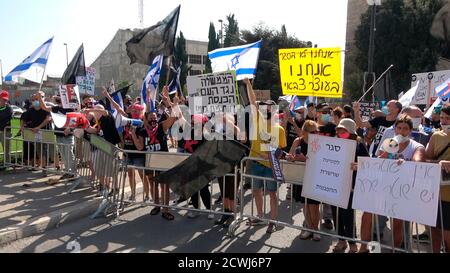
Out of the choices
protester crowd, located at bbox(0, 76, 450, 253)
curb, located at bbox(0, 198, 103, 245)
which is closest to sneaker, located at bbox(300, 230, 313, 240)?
protester crowd, located at bbox(0, 76, 450, 253)

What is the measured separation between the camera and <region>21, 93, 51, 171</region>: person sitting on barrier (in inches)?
379

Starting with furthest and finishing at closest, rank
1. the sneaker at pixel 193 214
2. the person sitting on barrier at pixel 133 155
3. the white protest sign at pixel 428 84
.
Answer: the white protest sign at pixel 428 84 → the person sitting on barrier at pixel 133 155 → the sneaker at pixel 193 214

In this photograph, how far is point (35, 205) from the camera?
7.09 meters

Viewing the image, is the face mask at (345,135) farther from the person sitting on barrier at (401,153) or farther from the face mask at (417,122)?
the face mask at (417,122)

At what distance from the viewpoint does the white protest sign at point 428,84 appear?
929 cm

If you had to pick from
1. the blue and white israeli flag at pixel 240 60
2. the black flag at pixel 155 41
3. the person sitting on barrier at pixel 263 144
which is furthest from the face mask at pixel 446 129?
the black flag at pixel 155 41

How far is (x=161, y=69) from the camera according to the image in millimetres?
9070

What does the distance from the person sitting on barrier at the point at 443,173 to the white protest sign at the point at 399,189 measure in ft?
1.01

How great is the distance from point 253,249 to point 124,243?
1.74 meters

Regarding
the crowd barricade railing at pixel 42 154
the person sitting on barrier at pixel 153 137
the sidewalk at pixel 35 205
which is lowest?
the sidewalk at pixel 35 205

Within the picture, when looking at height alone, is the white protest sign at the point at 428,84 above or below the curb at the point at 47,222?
above

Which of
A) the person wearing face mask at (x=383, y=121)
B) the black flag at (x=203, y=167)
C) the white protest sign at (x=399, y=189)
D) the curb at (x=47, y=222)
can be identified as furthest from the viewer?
the person wearing face mask at (x=383, y=121)

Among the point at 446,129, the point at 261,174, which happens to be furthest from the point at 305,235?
the point at 446,129

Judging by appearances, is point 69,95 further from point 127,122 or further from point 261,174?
point 261,174
